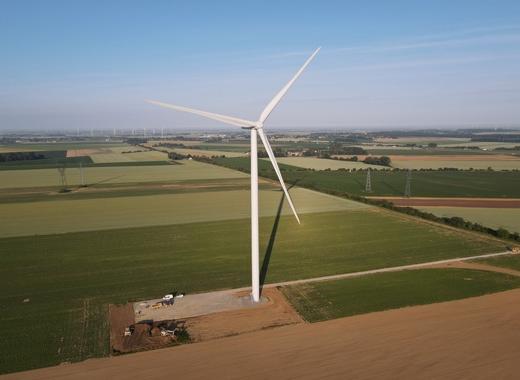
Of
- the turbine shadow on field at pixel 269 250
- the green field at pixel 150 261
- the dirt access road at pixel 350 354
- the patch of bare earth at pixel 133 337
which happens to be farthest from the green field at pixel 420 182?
the patch of bare earth at pixel 133 337

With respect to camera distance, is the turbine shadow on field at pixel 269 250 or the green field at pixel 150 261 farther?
the turbine shadow on field at pixel 269 250

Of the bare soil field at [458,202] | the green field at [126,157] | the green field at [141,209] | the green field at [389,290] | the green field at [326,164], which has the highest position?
the green field at [389,290]

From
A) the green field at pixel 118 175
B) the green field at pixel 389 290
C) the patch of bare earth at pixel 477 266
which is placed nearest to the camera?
the green field at pixel 389 290

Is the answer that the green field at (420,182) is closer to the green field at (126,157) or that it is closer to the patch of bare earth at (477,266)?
the patch of bare earth at (477,266)

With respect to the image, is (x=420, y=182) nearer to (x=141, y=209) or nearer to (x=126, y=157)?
(x=141, y=209)

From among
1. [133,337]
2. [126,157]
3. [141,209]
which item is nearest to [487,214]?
[141,209]

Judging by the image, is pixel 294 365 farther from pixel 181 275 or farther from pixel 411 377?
pixel 181 275

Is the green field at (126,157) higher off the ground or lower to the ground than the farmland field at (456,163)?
lower

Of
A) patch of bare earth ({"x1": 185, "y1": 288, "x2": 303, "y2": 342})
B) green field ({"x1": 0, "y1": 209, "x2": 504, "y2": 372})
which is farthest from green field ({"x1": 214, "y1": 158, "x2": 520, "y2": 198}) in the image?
patch of bare earth ({"x1": 185, "y1": 288, "x2": 303, "y2": 342})
